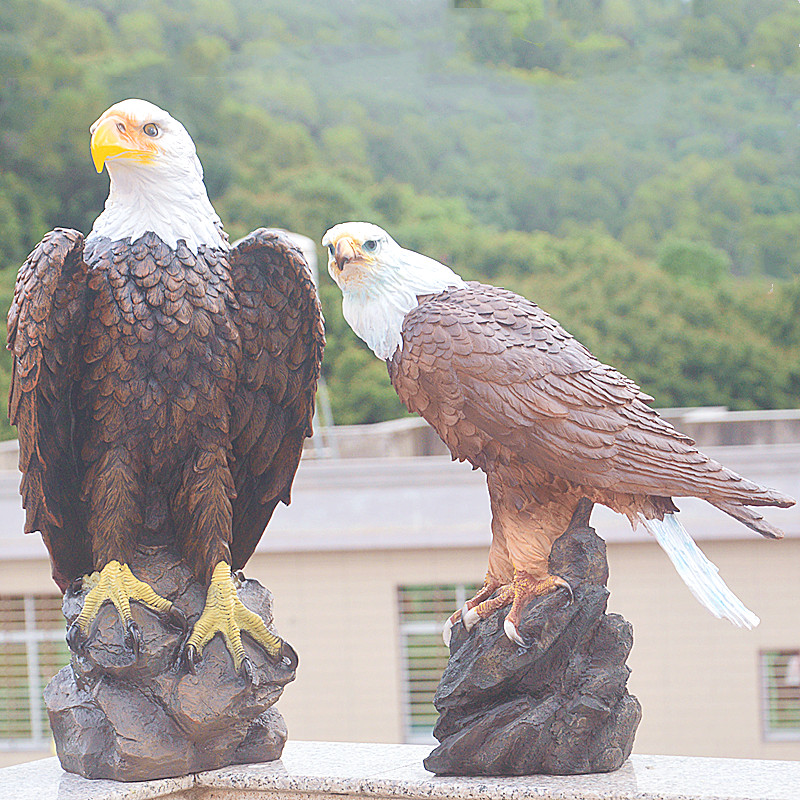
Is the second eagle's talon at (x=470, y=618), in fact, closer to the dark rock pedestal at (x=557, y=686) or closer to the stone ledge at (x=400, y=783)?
the dark rock pedestal at (x=557, y=686)

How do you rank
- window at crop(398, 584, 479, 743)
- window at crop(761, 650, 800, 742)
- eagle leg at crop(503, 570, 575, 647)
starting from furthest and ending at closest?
window at crop(761, 650, 800, 742), window at crop(398, 584, 479, 743), eagle leg at crop(503, 570, 575, 647)

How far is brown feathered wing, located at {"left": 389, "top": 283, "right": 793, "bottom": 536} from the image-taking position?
2186 mm

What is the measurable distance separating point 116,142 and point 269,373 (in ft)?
1.99

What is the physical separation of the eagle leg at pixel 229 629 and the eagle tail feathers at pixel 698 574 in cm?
88

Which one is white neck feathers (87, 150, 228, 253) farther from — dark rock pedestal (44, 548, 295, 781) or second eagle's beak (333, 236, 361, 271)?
dark rock pedestal (44, 548, 295, 781)

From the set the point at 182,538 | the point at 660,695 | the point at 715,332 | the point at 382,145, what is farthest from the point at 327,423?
the point at 182,538

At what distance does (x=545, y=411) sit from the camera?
7.17 feet

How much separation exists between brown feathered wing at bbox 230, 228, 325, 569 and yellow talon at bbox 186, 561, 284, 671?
186 millimetres

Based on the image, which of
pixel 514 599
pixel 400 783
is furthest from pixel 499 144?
pixel 400 783

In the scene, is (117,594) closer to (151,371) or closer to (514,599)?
(151,371)

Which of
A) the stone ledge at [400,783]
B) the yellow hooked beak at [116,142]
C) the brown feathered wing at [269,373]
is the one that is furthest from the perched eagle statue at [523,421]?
the yellow hooked beak at [116,142]

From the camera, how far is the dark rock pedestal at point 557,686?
89.1 inches

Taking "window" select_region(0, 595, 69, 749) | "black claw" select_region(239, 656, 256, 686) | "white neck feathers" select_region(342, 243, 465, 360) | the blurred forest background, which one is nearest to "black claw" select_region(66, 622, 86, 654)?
"black claw" select_region(239, 656, 256, 686)

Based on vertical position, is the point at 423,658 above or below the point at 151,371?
below
